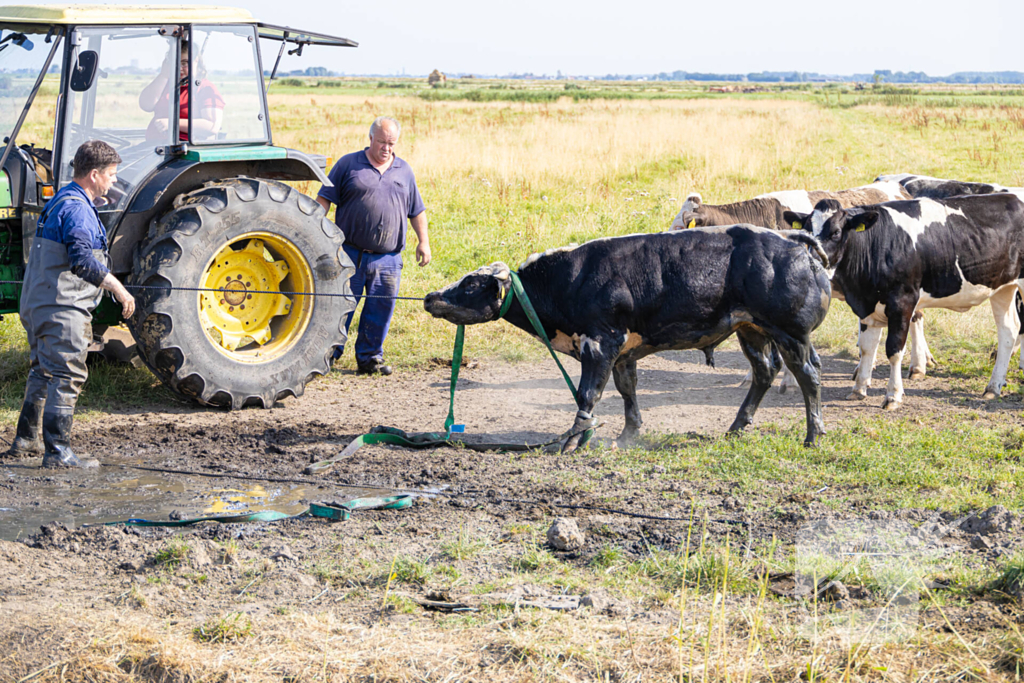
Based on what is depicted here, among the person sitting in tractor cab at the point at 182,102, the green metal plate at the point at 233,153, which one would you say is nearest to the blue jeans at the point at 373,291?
the green metal plate at the point at 233,153

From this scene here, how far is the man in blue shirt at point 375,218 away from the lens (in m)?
8.52

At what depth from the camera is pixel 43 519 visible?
5316mm

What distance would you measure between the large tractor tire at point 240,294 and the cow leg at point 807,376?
3.42 meters

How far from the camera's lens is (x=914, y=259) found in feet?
27.1

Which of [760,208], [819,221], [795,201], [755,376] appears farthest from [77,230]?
[795,201]

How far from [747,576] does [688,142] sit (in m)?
23.3

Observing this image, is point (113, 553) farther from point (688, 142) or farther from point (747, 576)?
point (688, 142)

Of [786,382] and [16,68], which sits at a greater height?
[16,68]

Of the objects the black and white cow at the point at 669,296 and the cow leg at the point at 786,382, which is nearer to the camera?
the black and white cow at the point at 669,296

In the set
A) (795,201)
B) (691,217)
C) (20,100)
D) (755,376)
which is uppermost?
(20,100)

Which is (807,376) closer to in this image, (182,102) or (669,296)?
(669,296)

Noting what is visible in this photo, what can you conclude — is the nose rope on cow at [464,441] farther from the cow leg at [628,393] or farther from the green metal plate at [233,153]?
the green metal plate at [233,153]

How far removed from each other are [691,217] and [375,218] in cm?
345

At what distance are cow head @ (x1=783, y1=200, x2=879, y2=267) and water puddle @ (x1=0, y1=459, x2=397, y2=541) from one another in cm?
436
